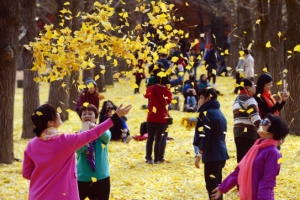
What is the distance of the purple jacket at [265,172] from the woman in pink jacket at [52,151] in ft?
4.35

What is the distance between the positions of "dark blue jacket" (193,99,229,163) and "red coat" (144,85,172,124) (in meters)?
3.50

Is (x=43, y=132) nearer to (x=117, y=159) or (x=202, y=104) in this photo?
(x=202, y=104)

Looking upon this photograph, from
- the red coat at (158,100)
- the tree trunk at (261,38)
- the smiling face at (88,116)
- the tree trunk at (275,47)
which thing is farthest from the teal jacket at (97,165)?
the tree trunk at (275,47)

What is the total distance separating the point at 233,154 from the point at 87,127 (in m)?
6.92

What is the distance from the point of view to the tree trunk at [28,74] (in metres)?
14.5

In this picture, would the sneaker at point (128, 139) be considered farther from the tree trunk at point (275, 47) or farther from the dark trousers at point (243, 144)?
the dark trousers at point (243, 144)

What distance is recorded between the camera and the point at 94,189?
6.82m

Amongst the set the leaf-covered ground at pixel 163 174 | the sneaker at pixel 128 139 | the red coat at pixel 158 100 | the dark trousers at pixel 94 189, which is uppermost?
the red coat at pixel 158 100

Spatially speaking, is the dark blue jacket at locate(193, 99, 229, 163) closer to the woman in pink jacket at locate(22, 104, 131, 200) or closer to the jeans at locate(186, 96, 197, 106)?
the woman in pink jacket at locate(22, 104, 131, 200)

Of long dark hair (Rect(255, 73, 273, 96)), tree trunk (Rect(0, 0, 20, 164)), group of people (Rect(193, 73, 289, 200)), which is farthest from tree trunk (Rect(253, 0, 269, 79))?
group of people (Rect(193, 73, 289, 200))

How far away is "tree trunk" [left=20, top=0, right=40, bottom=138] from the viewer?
14.5m

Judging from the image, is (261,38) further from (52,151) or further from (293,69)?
(52,151)

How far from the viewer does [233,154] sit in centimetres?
1308

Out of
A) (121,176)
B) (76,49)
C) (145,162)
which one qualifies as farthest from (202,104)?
(145,162)
